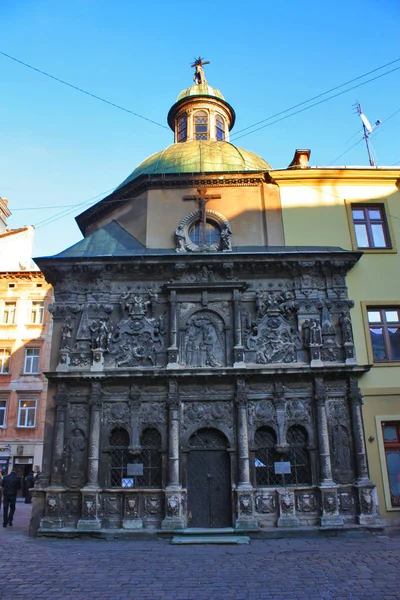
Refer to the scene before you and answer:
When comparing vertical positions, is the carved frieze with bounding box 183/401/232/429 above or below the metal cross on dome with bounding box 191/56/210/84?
below

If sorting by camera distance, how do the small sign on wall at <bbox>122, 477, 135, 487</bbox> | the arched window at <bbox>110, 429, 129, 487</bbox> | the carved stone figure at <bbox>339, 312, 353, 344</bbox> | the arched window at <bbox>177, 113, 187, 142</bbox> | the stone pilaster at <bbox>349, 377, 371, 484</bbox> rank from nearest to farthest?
the stone pilaster at <bbox>349, 377, 371, 484</bbox>, the small sign on wall at <bbox>122, 477, 135, 487</bbox>, the arched window at <bbox>110, 429, 129, 487</bbox>, the carved stone figure at <bbox>339, 312, 353, 344</bbox>, the arched window at <bbox>177, 113, 187, 142</bbox>

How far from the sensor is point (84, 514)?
1369 cm

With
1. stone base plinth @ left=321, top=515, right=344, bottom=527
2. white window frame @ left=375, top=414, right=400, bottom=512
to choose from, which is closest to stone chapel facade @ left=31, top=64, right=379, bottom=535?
stone base plinth @ left=321, top=515, right=344, bottom=527

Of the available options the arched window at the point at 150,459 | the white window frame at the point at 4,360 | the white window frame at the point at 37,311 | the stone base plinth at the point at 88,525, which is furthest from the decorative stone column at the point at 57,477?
the white window frame at the point at 37,311

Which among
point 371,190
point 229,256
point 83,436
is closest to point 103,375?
point 83,436

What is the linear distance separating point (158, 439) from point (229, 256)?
6118mm

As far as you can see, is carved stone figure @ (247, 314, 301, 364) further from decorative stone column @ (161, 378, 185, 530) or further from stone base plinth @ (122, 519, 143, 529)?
stone base plinth @ (122, 519, 143, 529)

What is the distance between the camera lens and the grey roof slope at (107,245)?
16.5m

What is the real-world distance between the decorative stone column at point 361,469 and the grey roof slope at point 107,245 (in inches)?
325

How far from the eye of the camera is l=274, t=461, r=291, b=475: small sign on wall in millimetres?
14133

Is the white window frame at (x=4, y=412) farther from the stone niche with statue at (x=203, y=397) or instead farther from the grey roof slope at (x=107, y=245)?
the grey roof slope at (x=107, y=245)

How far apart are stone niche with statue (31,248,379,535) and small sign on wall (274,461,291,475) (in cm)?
4

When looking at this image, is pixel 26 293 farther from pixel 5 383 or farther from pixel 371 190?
pixel 371 190

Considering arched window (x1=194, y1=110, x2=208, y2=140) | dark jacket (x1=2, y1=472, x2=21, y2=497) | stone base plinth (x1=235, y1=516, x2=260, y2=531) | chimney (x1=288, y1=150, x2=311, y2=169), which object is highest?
arched window (x1=194, y1=110, x2=208, y2=140)
